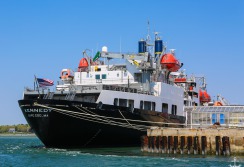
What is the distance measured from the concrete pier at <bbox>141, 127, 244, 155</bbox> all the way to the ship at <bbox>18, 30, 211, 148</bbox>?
159 inches

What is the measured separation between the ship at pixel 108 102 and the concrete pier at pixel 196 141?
159 inches

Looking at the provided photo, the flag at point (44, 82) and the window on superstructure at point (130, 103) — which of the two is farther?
the window on superstructure at point (130, 103)

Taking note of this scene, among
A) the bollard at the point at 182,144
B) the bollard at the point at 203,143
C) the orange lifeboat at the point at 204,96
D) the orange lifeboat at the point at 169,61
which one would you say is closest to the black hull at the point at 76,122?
the bollard at the point at 182,144

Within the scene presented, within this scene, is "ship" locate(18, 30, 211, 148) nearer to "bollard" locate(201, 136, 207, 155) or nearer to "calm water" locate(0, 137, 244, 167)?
"calm water" locate(0, 137, 244, 167)

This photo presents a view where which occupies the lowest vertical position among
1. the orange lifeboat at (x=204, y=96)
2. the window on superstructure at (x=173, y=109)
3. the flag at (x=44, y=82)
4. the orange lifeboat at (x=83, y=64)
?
the window on superstructure at (x=173, y=109)

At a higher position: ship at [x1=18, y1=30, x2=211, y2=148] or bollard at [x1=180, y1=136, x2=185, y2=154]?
ship at [x1=18, y1=30, x2=211, y2=148]

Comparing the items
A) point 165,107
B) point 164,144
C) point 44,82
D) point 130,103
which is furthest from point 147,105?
point 44,82

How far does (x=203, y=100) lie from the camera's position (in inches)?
2933

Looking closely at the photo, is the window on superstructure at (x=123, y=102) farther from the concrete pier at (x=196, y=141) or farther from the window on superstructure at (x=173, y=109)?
the window on superstructure at (x=173, y=109)

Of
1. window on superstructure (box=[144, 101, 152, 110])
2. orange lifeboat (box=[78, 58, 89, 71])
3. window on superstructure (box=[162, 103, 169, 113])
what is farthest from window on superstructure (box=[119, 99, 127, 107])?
orange lifeboat (box=[78, 58, 89, 71])

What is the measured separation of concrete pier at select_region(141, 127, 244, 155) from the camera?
40.1 m

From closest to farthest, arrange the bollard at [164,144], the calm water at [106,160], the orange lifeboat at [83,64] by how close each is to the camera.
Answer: the calm water at [106,160]
the bollard at [164,144]
the orange lifeboat at [83,64]

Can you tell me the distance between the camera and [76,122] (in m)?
44.2

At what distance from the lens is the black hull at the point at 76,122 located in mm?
43969
